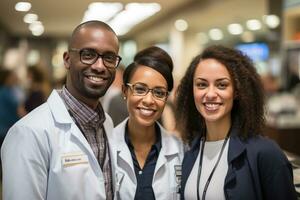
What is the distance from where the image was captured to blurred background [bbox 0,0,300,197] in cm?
404

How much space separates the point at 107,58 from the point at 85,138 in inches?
14.7

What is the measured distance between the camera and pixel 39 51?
592 inches

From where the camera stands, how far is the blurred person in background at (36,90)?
4.87 m

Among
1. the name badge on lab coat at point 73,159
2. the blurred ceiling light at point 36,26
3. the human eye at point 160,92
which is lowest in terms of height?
the name badge on lab coat at point 73,159

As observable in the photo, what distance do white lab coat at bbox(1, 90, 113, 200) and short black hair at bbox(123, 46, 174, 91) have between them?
1.71ft

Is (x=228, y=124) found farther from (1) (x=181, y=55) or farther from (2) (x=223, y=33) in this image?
(2) (x=223, y=33)

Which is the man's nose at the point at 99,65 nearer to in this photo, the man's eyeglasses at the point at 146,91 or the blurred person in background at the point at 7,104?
the man's eyeglasses at the point at 146,91

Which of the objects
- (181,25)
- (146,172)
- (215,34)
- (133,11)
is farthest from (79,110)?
(215,34)

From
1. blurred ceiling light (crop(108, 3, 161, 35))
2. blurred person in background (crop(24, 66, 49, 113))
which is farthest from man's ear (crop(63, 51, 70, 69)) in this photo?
blurred person in background (crop(24, 66, 49, 113))

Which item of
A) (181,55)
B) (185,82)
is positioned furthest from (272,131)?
(181,55)

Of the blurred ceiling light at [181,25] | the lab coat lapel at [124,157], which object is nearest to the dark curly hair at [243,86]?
the lab coat lapel at [124,157]

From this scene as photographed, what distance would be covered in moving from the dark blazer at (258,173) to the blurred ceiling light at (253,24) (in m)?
8.48

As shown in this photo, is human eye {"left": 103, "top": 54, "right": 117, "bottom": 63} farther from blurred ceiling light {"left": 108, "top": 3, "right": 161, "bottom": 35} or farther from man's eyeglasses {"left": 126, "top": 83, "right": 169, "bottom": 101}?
blurred ceiling light {"left": 108, "top": 3, "right": 161, "bottom": 35}

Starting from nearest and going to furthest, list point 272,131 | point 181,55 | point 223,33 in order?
point 272,131, point 181,55, point 223,33
